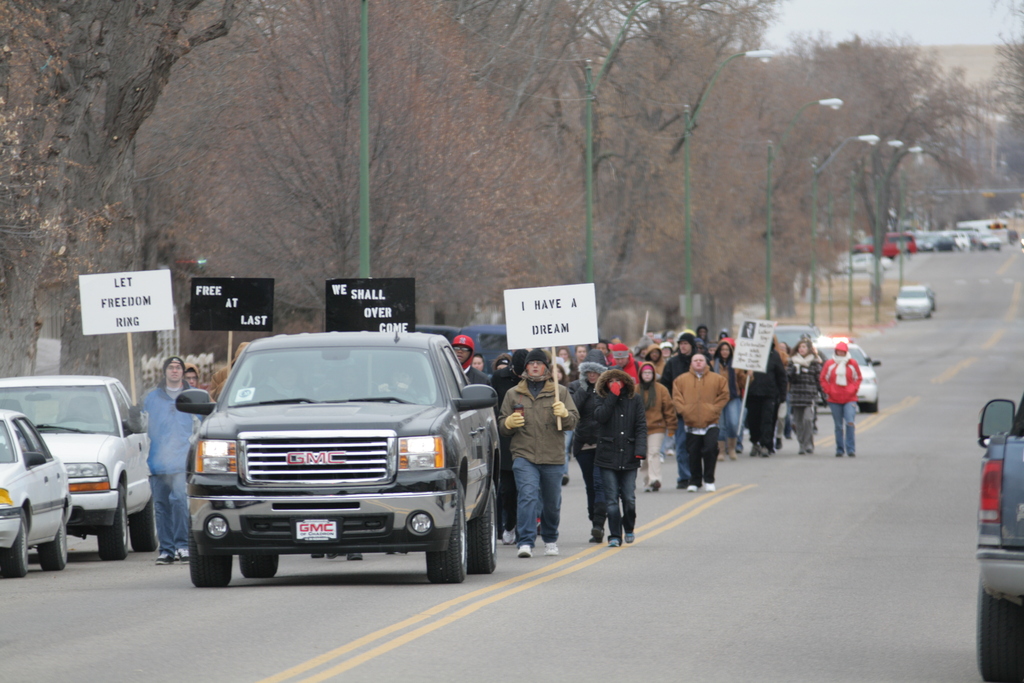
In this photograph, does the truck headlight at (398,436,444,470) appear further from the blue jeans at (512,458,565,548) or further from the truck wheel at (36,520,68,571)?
the truck wheel at (36,520,68,571)

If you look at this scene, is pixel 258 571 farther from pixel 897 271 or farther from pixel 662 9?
pixel 897 271

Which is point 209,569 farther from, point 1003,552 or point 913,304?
point 913,304

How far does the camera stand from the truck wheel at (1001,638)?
827cm

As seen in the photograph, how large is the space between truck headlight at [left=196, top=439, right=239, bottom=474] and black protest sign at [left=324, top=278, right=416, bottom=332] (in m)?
9.96

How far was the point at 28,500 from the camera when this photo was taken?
13547mm

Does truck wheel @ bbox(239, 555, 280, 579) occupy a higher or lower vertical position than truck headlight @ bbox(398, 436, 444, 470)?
lower

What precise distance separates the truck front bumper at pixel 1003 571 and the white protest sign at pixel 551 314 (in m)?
9.86

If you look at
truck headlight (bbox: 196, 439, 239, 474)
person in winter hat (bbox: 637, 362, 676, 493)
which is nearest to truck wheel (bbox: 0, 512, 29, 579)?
truck headlight (bbox: 196, 439, 239, 474)

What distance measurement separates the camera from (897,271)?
4884 inches

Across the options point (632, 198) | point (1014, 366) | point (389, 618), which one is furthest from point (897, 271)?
point (389, 618)

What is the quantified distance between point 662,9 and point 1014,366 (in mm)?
24035

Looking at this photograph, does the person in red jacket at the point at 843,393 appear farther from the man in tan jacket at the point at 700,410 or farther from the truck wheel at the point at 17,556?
the truck wheel at the point at 17,556

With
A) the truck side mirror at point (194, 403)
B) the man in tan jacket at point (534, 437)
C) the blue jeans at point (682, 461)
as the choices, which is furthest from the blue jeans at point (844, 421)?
the truck side mirror at point (194, 403)

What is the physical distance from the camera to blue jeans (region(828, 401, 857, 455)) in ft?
88.6
